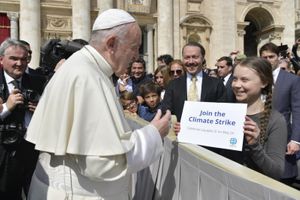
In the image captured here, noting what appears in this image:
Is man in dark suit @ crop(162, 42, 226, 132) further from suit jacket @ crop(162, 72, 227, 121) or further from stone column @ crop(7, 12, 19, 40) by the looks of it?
stone column @ crop(7, 12, 19, 40)

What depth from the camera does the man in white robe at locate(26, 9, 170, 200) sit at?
2.22 m

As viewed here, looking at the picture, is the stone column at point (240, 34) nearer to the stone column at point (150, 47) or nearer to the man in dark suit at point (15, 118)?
the stone column at point (150, 47)

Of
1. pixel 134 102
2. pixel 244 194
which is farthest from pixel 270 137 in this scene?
pixel 134 102

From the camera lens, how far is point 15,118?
3.82m

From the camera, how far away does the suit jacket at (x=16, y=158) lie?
3.87 m

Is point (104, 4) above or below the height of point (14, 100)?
above

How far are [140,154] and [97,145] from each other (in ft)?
0.90

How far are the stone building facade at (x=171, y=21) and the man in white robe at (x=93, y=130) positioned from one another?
64.6 ft

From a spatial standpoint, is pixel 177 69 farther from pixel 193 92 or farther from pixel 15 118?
pixel 15 118

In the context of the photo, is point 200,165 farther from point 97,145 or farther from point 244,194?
point 97,145

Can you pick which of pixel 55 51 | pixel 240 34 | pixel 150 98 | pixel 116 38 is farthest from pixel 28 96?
pixel 240 34

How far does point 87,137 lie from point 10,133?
1876mm

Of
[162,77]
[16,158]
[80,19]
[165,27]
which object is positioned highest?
[80,19]

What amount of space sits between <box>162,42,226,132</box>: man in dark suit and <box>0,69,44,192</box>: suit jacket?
163 centimetres
